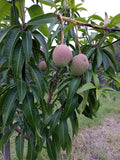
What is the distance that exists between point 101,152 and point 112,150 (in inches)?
7.0

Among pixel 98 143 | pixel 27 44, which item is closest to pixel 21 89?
pixel 27 44

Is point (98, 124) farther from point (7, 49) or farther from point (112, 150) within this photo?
point (7, 49)

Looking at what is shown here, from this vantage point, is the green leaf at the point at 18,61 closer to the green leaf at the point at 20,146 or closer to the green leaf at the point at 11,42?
the green leaf at the point at 11,42

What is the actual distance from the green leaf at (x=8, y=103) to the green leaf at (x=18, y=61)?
0.45ft

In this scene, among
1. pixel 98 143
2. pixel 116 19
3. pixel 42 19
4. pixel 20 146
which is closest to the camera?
pixel 42 19

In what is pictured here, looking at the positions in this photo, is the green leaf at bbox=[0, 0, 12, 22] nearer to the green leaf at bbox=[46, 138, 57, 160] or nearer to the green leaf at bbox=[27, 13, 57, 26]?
the green leaf at bbox=[27, 13, 57, 26]

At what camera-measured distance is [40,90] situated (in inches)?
28.9

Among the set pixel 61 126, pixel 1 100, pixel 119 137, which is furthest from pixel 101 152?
pixel 1 100

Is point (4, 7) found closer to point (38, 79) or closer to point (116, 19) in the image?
point (38, 79)

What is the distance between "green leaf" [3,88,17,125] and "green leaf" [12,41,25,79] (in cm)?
14

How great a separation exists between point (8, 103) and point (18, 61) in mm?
191

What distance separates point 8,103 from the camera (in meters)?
0.76

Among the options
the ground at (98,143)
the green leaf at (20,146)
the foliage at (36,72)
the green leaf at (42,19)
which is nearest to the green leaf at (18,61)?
the foliage at (36,72)

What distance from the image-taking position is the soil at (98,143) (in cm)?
221
